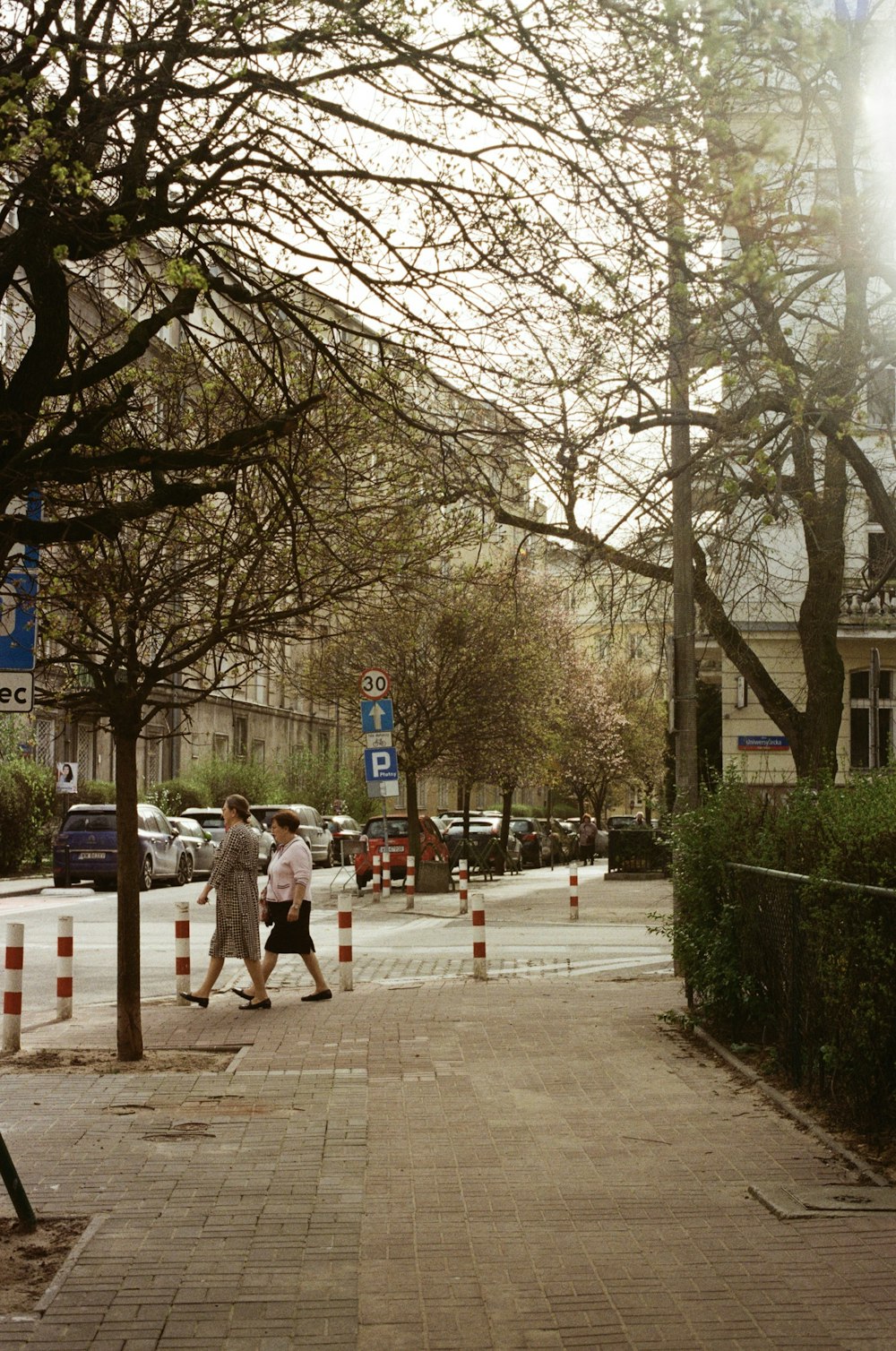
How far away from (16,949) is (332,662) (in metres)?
26.7

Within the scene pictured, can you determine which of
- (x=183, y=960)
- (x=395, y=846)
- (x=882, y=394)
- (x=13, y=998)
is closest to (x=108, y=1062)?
(x=13, y=998)

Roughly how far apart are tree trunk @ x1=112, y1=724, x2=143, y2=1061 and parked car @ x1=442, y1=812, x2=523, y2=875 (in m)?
29.7

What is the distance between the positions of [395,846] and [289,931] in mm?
23104

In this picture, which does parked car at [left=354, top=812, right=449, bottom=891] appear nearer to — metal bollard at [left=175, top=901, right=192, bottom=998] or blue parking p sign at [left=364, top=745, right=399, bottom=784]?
blue parking p sign at [left=364, top=745, right=399, bottom=784]

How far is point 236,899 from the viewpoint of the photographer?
15.0 meters

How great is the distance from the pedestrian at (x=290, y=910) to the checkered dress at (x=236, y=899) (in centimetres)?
25

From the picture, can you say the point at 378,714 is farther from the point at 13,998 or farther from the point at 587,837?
the point at 587,837

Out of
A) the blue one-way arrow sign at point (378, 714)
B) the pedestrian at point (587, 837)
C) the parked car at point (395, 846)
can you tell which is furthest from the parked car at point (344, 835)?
the blue one-way arrow sign at point (378, 714)

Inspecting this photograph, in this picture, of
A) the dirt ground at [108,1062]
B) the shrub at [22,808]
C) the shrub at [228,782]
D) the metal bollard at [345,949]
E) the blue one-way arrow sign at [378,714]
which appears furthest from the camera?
the shrub at [228,782]

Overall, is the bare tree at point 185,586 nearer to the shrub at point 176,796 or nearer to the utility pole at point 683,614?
the utility pole at point 683,614

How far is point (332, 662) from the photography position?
39125 millimetres

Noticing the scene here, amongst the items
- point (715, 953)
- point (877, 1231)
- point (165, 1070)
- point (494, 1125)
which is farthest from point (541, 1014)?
point (877, 1231)

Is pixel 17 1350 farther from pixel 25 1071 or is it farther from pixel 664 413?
pixel 664 413

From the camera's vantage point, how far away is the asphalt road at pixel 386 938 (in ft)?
60.2
